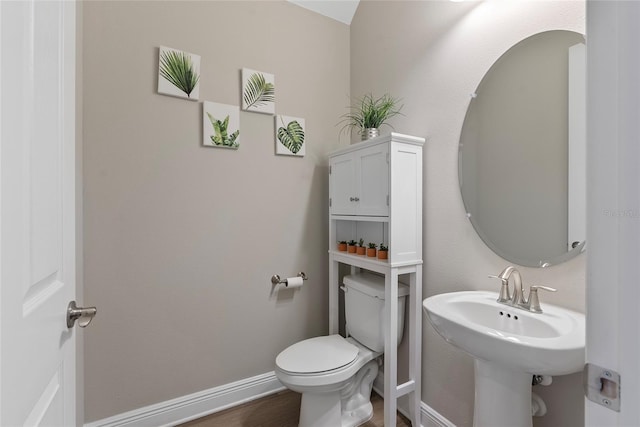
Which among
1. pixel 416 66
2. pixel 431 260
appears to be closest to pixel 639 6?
pixel 431 260

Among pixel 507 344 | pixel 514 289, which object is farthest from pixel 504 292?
pixel 507 344

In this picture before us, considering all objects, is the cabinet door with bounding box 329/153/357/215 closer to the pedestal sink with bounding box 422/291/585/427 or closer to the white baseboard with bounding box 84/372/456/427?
the pedestal sink with bounding box 422/291/585/427

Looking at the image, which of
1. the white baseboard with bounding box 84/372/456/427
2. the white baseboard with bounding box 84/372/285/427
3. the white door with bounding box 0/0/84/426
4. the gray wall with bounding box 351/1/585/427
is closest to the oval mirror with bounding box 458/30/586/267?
the gray wall with bounding box 351/1/585/427

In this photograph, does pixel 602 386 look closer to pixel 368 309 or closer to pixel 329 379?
pixel 329 379

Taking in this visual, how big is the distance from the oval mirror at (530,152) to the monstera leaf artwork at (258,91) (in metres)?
1.19

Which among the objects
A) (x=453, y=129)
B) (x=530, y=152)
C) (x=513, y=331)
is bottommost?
(x=513, y=331)

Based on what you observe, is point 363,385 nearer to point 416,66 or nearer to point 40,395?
point 40,395

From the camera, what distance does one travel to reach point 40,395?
0.53 m

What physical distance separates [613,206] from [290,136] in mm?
1809

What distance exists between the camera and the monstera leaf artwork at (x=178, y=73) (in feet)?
5.30

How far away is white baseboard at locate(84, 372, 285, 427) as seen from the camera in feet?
5.13

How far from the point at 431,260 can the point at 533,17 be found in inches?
44.7

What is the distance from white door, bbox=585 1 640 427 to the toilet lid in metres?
1.22

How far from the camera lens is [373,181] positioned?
162 cm
